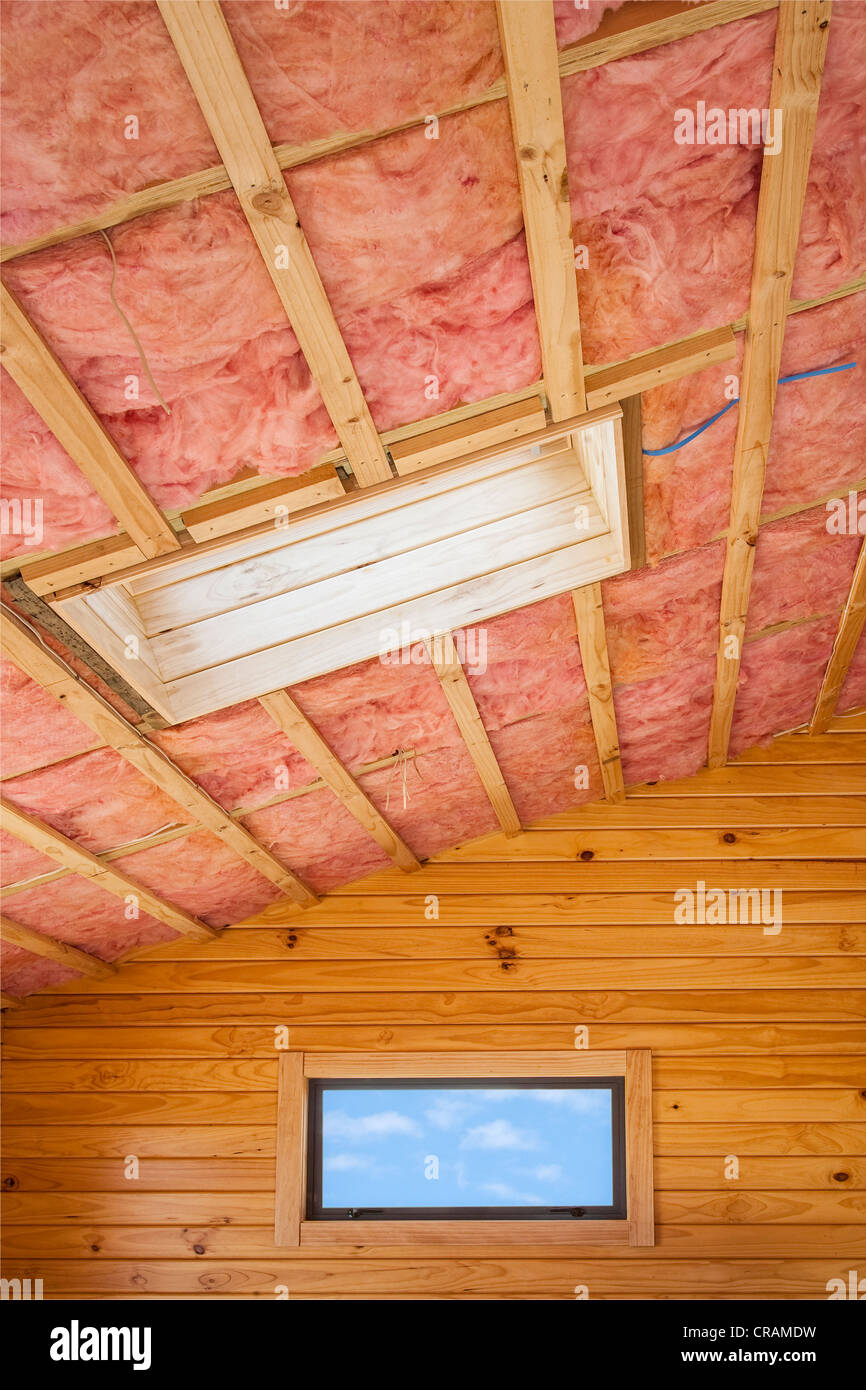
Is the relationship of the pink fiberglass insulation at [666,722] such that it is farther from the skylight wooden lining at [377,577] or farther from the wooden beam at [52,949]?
the wooden beam at [52,949]

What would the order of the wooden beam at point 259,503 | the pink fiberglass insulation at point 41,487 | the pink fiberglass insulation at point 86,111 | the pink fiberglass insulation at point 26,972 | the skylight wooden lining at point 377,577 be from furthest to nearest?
1. the pink fiberglass insulation at point 26,972
2. the skylight wooden lining at point 377,577
3. the wooden beam at point 259,503
4. the pink fiberglass insulation at point 41,487
5. the pink fiberglass insulation at point 86,111

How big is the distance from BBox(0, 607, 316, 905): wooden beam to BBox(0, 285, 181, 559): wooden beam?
0.36 metres

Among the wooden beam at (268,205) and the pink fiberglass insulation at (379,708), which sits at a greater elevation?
the wooden beam at (268,205)

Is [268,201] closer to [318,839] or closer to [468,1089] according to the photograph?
[318,839]

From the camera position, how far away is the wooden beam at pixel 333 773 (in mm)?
3279

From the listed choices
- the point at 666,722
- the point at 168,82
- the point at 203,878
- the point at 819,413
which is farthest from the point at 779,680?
the point at 168,82

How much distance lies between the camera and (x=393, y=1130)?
4.75m

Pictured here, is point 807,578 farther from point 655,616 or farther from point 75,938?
point 75,938

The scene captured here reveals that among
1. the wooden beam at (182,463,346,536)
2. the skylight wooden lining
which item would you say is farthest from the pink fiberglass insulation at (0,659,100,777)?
the wooden beam at (182,463,346,536)

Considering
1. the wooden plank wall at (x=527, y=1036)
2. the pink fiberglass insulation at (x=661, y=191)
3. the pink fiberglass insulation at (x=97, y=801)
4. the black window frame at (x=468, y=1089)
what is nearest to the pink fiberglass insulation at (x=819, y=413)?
the pink fiberglass insulation at (x=661, y=191)

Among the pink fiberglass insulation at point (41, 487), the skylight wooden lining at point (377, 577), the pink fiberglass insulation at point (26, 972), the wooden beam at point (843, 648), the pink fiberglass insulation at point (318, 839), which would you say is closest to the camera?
the pink fiberglass insulation at point (41, 487)

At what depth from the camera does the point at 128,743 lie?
3088mm

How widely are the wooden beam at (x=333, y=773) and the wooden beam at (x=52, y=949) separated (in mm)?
1220

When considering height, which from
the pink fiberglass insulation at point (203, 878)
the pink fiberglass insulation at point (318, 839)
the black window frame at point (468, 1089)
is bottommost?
the black window frame at point (468, 1089)
